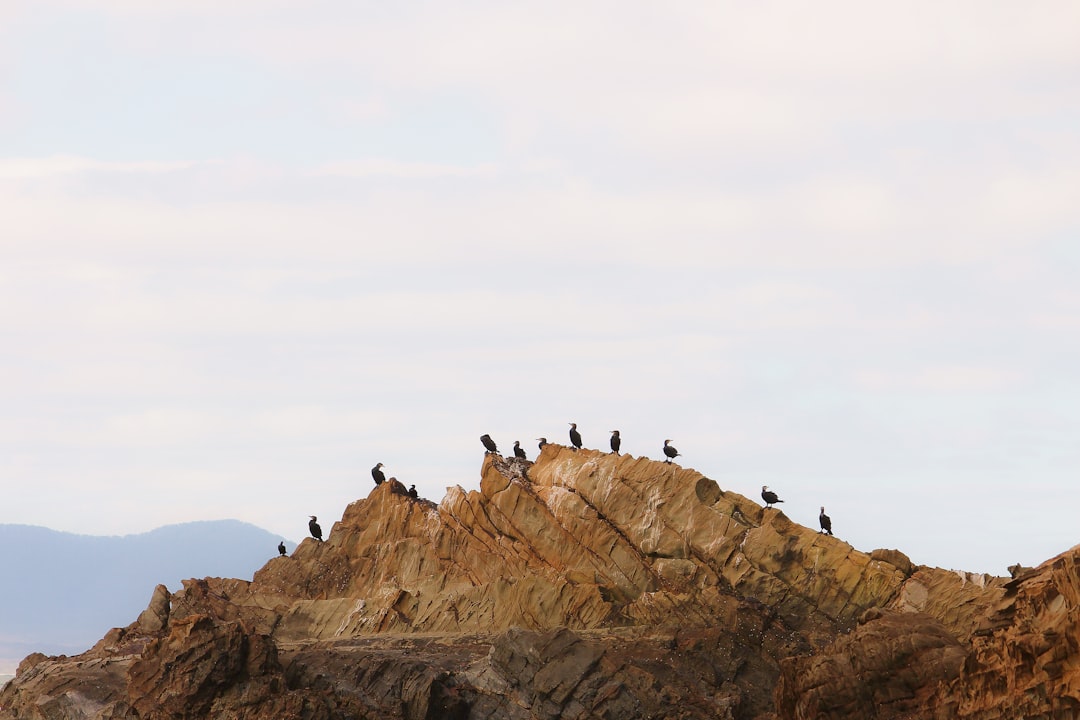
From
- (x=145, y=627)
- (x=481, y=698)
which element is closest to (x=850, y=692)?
(x=481, y=698)

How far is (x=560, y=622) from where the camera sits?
222 ft

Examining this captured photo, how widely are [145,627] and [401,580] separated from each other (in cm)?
1216

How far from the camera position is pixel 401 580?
74438mm

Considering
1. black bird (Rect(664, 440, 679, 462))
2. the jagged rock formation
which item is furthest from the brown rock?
black bird (Rect(664, 440, 679, 462))

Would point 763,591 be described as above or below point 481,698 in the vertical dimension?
above

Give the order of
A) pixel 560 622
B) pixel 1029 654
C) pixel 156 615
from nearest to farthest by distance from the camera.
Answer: pixel 1029 654 < pixel 560 622 < pixel 156 615

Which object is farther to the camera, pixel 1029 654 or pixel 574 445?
pixel 574 445

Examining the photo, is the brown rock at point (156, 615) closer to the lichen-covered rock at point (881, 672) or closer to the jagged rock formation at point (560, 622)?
the jagged rock formation at point (560, 622)

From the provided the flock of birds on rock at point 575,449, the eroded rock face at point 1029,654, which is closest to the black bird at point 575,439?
the flock of birds on rock at point 575,449

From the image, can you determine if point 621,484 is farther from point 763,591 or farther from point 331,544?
point 331,544

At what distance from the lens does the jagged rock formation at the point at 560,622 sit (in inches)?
2012

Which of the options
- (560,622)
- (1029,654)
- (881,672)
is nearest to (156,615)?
(560,622)

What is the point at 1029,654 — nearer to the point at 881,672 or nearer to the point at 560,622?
the point at 881,672

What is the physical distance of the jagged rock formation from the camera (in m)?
51.1
